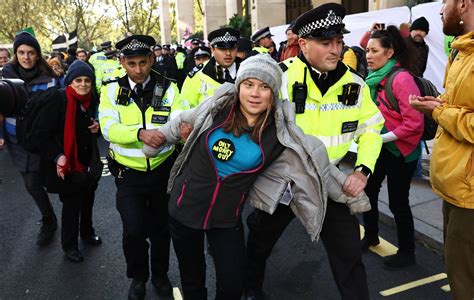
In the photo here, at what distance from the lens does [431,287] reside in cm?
325

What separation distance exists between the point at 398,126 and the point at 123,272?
8.75 ft

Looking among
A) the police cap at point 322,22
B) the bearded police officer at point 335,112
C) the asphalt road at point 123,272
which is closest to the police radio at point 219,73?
the bearded police officer at point 335,112

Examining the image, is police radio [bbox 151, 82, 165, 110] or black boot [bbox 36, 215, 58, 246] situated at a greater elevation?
police radio [bbox 151, 82, 165, 110]

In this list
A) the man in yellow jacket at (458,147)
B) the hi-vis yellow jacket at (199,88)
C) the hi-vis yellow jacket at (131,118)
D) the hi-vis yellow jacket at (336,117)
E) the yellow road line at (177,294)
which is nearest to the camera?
the man in yellow jacket at (458,147)

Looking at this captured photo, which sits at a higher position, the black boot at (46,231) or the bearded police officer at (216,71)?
the bearded police officer at (216,71)

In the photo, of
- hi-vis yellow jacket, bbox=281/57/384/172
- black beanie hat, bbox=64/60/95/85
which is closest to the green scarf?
hi-vis yellow jacket, bbox=281/57/384/172

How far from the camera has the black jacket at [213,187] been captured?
233 centimetres

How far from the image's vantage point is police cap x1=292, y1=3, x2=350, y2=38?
8.17 ft

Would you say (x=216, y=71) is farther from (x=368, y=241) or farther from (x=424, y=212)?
(x=424, y=212)

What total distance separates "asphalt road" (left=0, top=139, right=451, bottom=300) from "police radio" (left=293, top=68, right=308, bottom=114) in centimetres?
155

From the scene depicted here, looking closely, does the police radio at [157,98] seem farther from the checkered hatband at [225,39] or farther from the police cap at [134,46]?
the checkered hatband at [225,39]

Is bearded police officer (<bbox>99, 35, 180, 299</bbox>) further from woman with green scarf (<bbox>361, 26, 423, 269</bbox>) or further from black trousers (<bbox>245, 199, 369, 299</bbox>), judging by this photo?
woman with green scarf (<bbox>361, 26, 423, 269</bbox>)

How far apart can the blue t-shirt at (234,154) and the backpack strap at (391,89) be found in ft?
5.06

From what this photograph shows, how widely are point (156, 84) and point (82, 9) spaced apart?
38.8 metres
